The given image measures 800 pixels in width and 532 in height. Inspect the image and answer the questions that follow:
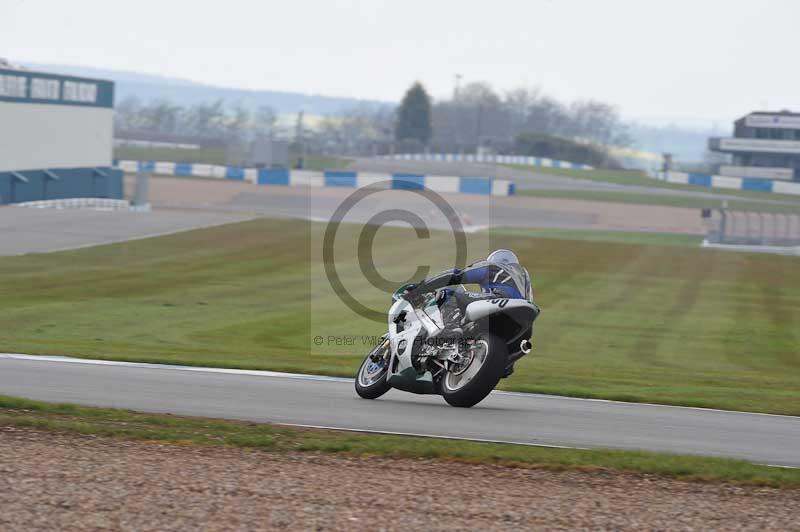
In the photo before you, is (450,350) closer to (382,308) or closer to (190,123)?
(382,308)

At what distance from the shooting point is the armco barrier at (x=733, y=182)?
57875mm

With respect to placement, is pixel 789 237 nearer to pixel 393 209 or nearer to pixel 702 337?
pixel 393 209

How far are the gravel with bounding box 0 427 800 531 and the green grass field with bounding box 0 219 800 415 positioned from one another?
15.8 feet

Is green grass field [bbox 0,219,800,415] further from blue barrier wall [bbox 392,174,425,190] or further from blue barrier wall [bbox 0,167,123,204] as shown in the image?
blue barrier wall [bbox 392,174,425,190]

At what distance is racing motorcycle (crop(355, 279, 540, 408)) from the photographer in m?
10.7

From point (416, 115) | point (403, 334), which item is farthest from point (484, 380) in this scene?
point (416, 115)

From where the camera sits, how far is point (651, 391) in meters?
13.9

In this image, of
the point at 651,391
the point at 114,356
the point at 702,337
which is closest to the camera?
the point at 651,391

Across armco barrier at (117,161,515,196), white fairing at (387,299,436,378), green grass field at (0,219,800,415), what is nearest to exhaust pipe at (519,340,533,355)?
white fairing at (387,299,436,378)

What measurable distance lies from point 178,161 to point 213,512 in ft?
346

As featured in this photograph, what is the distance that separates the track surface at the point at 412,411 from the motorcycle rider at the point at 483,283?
1.00 m

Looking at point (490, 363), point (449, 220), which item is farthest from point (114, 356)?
point (449, 220)

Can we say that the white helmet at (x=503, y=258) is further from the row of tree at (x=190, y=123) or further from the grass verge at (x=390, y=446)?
the row of tree at (x=190, y=123)

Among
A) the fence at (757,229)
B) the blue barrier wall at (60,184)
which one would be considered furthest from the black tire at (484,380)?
the blue barrier wall at (60,184)
